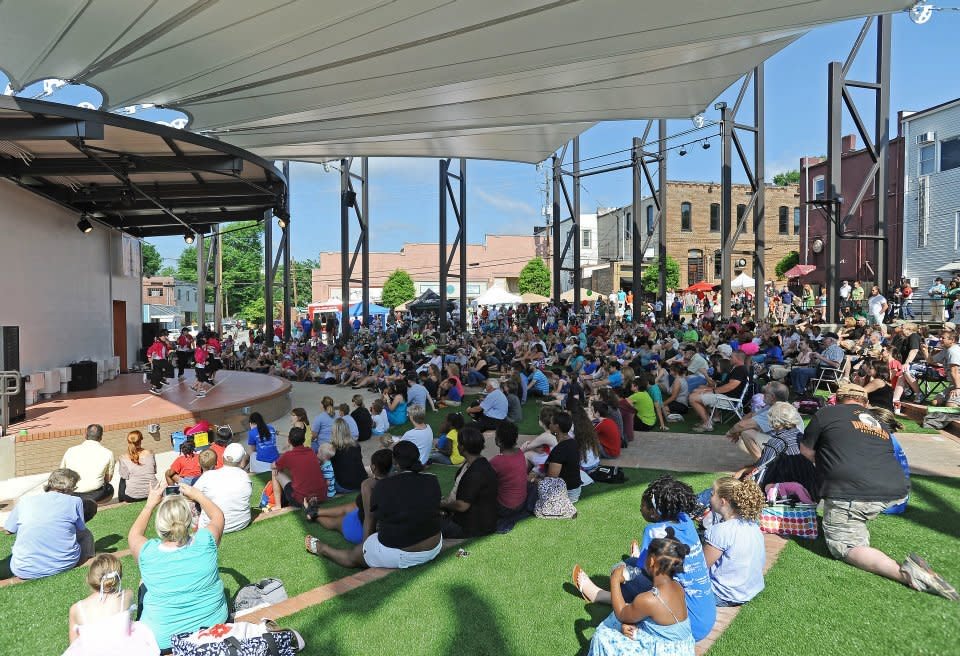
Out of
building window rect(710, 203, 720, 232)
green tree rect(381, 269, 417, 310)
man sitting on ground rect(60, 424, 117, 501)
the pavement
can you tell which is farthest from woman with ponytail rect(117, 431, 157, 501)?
green tree rect(381, 269, 417, 310)

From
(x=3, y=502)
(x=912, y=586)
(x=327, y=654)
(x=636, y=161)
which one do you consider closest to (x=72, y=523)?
(x=327, y=654)

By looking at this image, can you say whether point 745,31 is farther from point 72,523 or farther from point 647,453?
point 72,523

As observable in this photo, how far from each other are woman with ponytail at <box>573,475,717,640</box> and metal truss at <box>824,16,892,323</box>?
13.4 m

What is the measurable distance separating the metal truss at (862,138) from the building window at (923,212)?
11102 millimetres

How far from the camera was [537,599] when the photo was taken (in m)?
4.32

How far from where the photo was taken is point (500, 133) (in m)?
17.1

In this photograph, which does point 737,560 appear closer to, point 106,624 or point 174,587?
point 174,587

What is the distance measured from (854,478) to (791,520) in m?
0.82

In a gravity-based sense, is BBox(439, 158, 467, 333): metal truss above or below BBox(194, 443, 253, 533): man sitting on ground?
above

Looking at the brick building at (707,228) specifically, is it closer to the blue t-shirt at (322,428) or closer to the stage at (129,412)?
the stage at (129,412)

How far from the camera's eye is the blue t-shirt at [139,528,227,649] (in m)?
3.50

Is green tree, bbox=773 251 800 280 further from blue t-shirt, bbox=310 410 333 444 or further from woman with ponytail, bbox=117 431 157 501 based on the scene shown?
woman with ponytail, bbox=117 431 157 501

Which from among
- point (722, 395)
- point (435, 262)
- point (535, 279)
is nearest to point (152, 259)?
point (435, 262)

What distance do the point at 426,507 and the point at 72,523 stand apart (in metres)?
3.10
